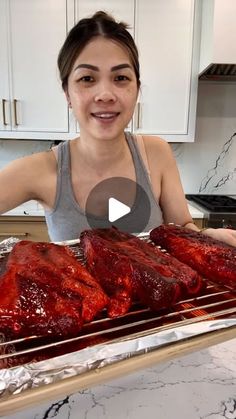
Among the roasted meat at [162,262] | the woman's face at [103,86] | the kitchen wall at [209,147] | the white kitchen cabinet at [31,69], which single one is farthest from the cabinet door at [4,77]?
the roasted meat at [162,262]

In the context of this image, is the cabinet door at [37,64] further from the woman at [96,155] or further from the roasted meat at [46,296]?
the roasted meat at [46,296]

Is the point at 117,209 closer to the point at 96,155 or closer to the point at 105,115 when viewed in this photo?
the point at 96,155

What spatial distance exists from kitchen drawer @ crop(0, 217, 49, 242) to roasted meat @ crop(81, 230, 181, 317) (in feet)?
4.75

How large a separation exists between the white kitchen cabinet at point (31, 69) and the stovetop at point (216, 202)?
1.05m

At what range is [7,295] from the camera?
0.42 meters

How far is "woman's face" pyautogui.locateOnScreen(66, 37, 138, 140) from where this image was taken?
876 millimetres

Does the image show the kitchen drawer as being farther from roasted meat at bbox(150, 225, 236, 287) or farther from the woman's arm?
roasted meat at bbox(150, 225, 236, 287)

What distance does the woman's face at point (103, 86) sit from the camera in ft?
2.88

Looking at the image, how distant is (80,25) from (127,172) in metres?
0.49

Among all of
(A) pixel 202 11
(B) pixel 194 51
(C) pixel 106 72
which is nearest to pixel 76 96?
(C) pixel 106 72

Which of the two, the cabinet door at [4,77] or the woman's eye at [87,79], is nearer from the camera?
the woman's eye at [87,79]

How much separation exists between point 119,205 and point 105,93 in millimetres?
387

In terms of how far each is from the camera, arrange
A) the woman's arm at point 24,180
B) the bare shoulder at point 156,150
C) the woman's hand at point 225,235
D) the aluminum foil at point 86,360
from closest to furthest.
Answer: the aluminum foil at point 86,360, the woman's hand at point 225,235, the woman's arm at point 24,180, the bare shoulder at point 156,150

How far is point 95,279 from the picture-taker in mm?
519
